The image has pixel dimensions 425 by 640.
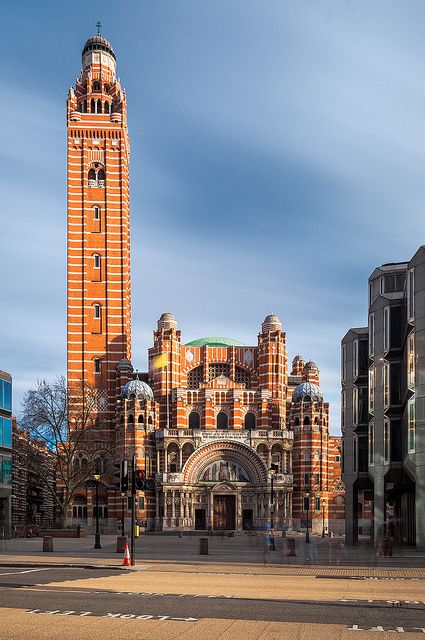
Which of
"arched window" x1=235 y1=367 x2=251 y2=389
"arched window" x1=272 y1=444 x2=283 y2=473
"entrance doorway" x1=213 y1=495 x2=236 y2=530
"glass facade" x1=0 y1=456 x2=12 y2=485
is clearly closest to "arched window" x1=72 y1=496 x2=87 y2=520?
"entrance doorway" x1=213 y1=495 x2=236 y2=530

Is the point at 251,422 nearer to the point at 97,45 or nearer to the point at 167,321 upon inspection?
the point at 167,321

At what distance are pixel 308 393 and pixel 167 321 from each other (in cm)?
1827

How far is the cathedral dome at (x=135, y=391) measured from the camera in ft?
332

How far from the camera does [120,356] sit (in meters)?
107

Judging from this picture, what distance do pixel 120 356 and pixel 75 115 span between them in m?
29.3

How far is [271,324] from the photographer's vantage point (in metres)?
109

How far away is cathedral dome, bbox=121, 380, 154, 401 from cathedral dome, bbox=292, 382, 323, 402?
56.2 ft

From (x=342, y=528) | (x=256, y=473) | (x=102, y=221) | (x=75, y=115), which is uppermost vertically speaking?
(x=75, y=115)

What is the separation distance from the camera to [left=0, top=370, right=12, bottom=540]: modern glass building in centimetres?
7194

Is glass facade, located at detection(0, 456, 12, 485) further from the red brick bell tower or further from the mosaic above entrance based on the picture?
the mosaic above entrance

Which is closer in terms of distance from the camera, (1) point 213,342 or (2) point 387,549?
(2) point 387,549

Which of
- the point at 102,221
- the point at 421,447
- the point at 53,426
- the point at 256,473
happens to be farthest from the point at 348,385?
the point at 102,221

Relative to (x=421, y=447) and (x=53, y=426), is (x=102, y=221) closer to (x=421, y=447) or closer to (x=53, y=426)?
(x=53, y=426)

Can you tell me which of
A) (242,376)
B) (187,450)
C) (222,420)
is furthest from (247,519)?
Answer: (242,376)
